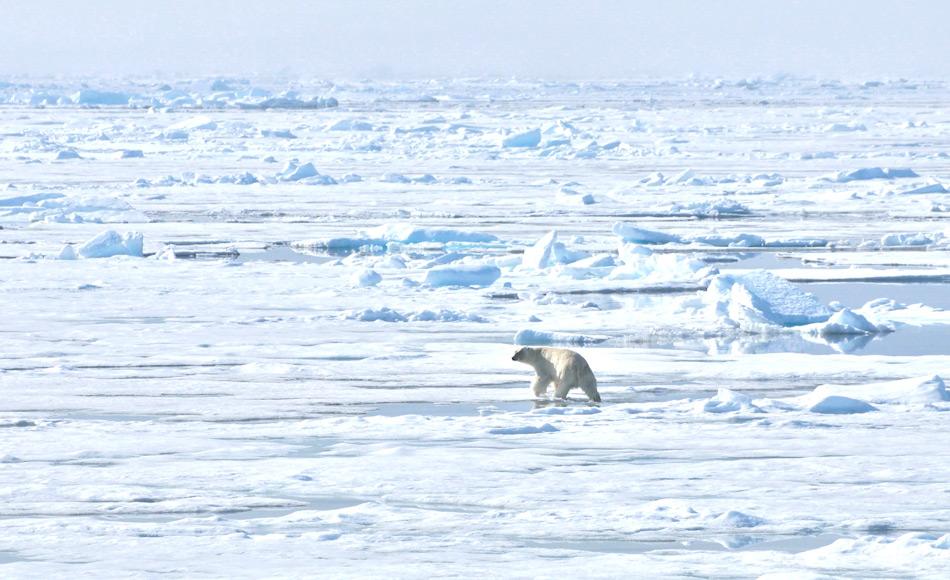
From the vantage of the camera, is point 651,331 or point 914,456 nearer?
point 914,456

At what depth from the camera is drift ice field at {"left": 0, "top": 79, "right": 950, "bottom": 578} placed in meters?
4.38

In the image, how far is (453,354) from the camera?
7879 millimetres

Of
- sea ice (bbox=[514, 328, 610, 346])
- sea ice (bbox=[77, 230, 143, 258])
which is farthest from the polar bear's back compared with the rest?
sea ice (bbox=[77, 230, 143, 258])

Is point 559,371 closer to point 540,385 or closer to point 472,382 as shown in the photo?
point 540,385

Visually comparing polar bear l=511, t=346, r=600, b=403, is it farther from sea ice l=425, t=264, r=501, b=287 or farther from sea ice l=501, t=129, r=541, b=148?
sea ice l=501, t=129, r=541, b=148

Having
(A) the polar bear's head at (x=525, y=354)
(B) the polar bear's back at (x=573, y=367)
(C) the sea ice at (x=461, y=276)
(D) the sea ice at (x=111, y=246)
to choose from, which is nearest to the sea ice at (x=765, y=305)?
(C) the sea ice at (x=461, y=276)

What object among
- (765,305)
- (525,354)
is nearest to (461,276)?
(765,305)

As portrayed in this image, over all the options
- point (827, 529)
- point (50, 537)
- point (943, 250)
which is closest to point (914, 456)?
point (827, 529)

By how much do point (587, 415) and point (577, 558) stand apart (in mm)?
2135

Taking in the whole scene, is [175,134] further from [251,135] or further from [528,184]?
[528,184]

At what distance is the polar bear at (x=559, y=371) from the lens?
6508 millimetres

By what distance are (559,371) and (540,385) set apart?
164 mm

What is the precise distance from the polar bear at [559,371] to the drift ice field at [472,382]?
0.07 m

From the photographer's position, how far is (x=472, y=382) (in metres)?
7.06
